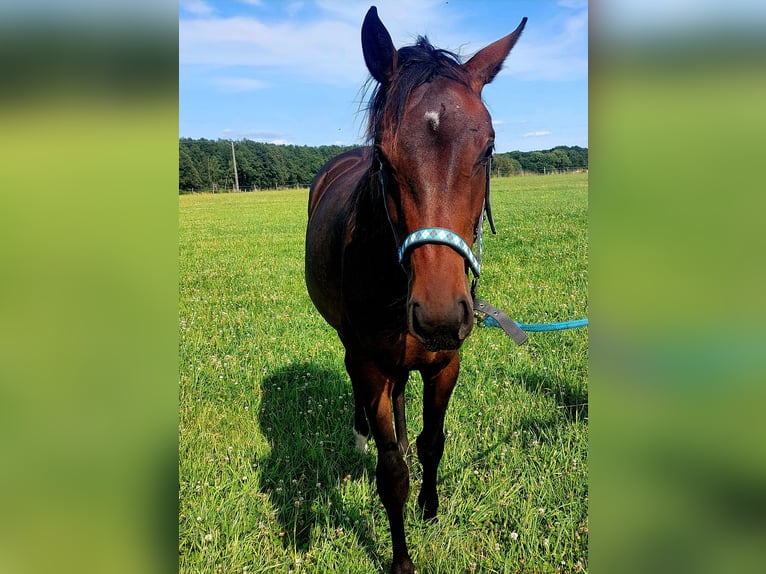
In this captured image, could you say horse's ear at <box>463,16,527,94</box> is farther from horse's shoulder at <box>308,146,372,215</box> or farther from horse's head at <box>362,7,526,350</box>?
horse's shoulder at <box>308,146,372,215</box>

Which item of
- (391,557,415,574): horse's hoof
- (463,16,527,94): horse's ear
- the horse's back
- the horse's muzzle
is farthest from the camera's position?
the horse's back

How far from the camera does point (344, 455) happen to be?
3.52 metres

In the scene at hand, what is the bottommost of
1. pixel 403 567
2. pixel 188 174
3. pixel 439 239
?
pixel 403 567

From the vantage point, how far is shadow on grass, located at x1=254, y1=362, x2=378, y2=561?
2.77 meters

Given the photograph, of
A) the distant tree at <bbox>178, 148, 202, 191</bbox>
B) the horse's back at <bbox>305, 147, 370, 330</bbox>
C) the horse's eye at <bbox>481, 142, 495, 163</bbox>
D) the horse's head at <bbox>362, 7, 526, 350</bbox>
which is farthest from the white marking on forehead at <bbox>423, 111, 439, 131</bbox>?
the distant tree at <bbox>178, 148, 202, 191</bbox>

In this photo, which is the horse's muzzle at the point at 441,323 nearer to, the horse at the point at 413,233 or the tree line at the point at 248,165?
the horse at the point at 413,233

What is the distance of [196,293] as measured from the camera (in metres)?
7.85

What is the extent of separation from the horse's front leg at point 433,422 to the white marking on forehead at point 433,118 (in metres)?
1.36

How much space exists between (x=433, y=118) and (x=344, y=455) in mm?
2690

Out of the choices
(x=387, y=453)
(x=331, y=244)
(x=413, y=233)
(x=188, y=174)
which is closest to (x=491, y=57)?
(x=413, y=233)

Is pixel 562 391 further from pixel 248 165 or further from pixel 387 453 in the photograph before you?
pixel 248 165
